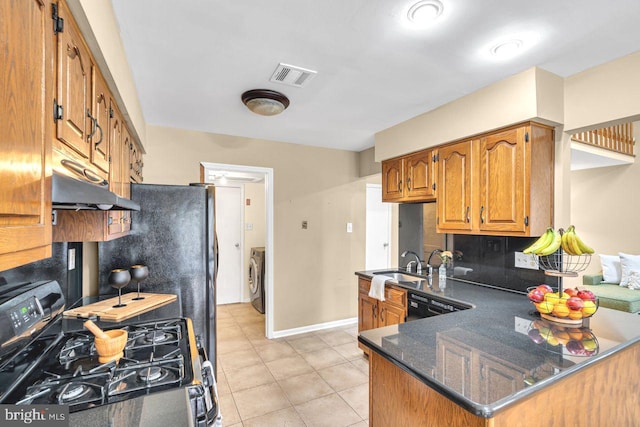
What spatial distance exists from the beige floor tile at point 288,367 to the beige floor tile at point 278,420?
523 millimetres

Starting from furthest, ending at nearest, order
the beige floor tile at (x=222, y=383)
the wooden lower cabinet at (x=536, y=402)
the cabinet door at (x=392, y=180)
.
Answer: the cabinet door at (x=392, y=180), the beige floor tile at (x=222, y=383), the wooden lower cabinet at (x=536, y=402)

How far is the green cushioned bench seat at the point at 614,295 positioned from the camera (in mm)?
3691

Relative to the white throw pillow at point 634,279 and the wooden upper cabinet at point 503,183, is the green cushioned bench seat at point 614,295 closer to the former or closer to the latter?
the white throw pillow at point 634,279

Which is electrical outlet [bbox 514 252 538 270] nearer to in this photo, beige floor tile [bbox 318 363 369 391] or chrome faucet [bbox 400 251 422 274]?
chrome faucet [bbox 400 251 422 274]

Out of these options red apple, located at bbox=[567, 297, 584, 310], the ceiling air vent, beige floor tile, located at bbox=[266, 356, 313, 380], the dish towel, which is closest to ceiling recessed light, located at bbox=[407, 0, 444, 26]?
the ceiling air vent

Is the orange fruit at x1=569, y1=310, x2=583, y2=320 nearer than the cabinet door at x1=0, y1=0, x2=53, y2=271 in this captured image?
No

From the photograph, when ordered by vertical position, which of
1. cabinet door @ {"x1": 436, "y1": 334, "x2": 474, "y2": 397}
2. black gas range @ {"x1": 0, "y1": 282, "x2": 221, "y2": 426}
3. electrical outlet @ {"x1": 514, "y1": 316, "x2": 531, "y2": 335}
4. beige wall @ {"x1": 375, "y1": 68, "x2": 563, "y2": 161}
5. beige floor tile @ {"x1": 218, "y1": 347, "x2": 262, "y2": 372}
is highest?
beige wall @ {"x1": 375, "y1": 68, "x2": 563, "y2": 161}

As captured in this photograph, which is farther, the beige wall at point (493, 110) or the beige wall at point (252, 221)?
the beige wall at point (252, 221)

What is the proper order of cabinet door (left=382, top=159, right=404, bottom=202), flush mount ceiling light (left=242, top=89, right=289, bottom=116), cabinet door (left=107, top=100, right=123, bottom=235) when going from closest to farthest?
1. cabinet door (left=107, top=100, right=123, bottom=235)
2. flush mount ceiling light (left=242, top=89, right=289, bottom=116)
3. cabinet door (left=382, top=159, right=404, bottom=202)

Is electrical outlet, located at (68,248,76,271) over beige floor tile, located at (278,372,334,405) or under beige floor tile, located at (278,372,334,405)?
over

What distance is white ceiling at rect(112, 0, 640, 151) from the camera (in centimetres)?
145

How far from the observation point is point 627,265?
428cm

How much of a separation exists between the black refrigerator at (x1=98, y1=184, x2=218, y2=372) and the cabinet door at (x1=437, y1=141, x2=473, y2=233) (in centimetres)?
194

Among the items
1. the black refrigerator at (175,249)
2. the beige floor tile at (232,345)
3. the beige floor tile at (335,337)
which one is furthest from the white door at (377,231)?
the black refrigerator at (175,249)
